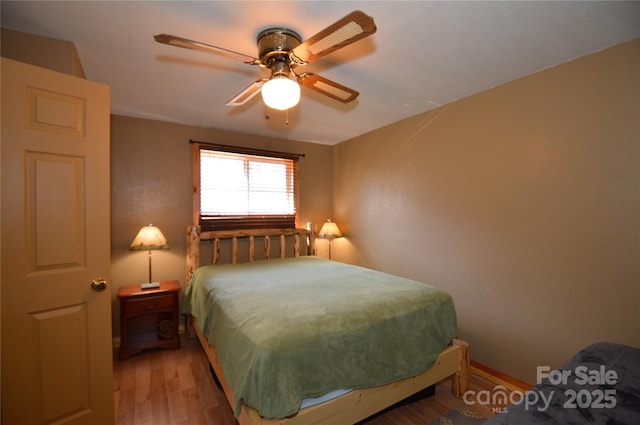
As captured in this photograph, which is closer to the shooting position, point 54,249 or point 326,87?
point 54,249

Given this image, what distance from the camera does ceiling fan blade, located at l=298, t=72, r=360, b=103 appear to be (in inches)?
67.3

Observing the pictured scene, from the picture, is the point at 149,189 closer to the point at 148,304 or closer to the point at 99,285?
the point at 148,304

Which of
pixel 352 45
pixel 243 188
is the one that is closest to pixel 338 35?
pixel 352 45

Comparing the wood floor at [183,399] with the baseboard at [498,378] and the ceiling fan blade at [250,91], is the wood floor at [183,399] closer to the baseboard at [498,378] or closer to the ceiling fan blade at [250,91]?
the baseboard at [498,378]

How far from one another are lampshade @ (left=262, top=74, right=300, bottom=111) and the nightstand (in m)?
2.24

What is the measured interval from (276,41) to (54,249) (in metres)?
1.69

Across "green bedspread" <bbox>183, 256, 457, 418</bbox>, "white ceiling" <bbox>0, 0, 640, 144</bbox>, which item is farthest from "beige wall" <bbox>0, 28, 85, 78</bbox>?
"green bedspread" <bbox>183, 256, 457, 418</bbox>

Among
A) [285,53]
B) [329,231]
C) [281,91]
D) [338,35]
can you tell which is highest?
[285,53]

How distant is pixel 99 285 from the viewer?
1623 mm

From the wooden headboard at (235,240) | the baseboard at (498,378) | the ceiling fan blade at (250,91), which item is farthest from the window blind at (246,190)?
the baseboard at (498,378)

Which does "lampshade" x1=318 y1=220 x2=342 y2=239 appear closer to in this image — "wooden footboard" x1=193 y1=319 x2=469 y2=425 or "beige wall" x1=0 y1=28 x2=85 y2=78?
"wooden footboard" x1=193 y1=319 x2=469 y2=425

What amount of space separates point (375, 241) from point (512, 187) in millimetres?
1708

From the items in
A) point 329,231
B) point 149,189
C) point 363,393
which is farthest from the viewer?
point 329,231

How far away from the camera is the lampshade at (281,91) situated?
1476 millimetres
